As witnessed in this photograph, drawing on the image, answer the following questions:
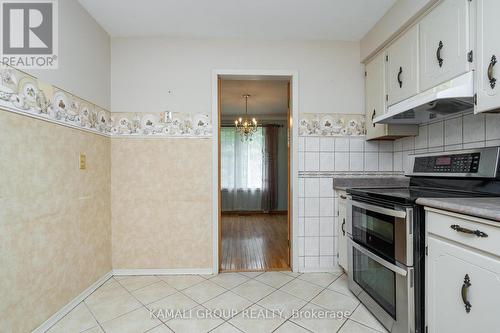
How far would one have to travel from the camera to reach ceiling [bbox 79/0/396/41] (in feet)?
6.23

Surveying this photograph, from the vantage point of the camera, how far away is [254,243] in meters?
3.40

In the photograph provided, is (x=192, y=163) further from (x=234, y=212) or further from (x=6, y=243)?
(x=234, y=212)

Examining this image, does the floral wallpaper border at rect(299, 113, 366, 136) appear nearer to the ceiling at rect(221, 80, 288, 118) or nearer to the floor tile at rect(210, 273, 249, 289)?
the ceiling at rect(221, 80, 288, 118)

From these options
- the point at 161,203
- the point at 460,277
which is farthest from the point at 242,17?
the point at 460,277

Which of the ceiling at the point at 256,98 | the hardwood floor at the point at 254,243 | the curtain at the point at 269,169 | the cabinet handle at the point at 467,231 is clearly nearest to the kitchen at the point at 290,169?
the cabinet handle at the point at 467,231

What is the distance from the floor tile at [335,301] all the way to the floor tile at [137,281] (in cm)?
147

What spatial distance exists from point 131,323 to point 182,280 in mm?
643

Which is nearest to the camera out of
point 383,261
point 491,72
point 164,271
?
point 491,72

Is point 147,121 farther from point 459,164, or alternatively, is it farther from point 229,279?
point 459,164

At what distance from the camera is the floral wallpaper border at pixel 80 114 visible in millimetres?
1357

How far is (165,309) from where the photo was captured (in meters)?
1.76

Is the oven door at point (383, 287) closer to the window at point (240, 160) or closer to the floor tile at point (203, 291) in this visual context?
the floor tile at point (203, 291)

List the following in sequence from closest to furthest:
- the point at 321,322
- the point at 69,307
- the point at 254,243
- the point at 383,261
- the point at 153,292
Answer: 1. the point at 383,261
2. the point at 321,322
3. the point at 69,307
4. the point at 153,292
5. the point at 254,243

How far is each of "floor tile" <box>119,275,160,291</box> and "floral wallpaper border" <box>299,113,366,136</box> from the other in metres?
2.03
